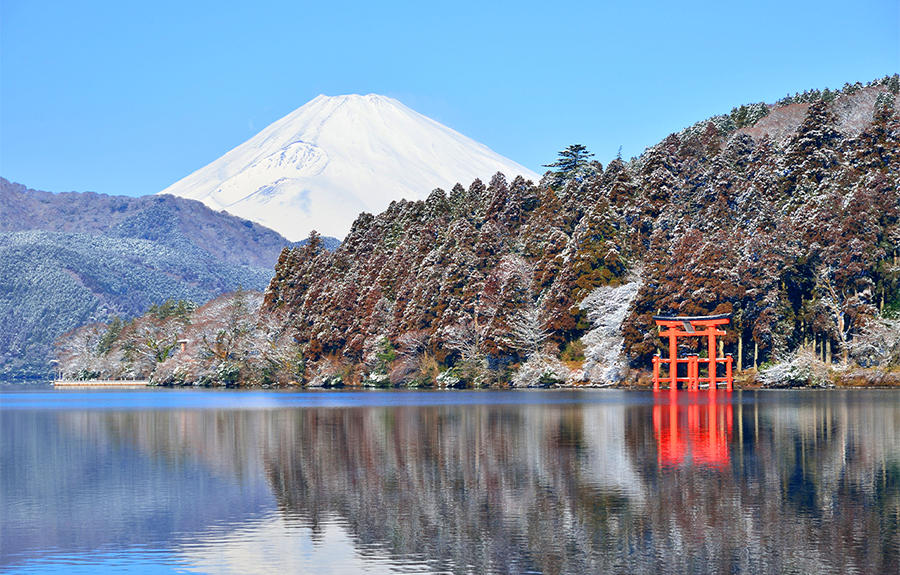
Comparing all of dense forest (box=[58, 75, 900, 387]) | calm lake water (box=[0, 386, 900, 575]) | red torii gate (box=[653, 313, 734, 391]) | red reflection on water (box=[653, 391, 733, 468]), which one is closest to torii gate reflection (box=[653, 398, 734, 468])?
red reflection on water (box=[653, 391, 733, 468])

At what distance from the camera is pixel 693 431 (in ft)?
102

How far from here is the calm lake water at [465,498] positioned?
13.8 meters

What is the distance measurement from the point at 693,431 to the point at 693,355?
31514 millimetres

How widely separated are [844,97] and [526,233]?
4402cm

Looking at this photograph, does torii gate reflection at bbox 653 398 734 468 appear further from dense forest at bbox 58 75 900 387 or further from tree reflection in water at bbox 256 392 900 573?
dense forest at bbox 58 75 900 387

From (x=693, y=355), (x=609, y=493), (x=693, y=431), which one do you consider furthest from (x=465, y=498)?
(x=693, y=355)

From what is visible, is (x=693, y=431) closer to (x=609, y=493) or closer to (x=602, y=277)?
(x=609, y=493)

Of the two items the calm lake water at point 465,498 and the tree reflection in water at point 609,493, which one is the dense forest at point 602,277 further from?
the tree reflection in water at point 609,493

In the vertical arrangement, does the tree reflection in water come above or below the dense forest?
below

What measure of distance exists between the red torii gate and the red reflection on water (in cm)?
1217

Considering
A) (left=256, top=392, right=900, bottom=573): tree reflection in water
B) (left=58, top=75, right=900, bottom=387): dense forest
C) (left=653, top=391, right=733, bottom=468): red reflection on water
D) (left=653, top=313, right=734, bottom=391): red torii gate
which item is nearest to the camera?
(left=256, top=392, right=900, bottom=573): tree reflection in water

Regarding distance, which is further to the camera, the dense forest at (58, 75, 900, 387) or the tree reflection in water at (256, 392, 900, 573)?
the dense forest at (58, 75, 900, 387)

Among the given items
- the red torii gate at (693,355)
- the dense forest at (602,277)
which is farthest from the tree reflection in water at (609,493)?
the dense forest at (602,277)

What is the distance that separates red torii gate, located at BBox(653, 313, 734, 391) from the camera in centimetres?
5981
